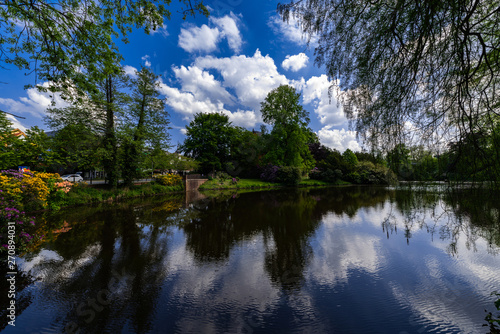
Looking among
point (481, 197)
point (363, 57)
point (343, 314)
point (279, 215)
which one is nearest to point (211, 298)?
point (343, 314)

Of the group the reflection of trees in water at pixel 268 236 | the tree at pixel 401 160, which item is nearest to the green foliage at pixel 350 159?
the reflection of trees in water at pixel 268 236

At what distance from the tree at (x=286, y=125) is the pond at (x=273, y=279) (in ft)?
69.9

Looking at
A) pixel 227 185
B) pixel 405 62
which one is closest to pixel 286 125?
pixel 227 185

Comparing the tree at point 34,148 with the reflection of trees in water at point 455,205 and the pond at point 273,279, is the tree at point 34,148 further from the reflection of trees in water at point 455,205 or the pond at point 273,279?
the reflection of trees in water at point 455,205

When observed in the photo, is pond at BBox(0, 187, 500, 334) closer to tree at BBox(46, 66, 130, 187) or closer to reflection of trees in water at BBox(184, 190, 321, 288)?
reflection of trees in water at BBox(184, 190, 321, 288)

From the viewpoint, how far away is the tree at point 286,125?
1061 inches

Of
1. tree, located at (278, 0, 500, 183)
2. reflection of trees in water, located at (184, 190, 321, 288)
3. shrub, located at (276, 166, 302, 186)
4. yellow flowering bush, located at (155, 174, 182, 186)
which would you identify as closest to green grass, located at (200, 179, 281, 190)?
shrub, located at (276, 166, 302, 186)

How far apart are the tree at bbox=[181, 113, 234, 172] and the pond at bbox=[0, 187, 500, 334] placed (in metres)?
25.4

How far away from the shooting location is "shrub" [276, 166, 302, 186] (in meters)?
28.0

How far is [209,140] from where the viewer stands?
106 ft

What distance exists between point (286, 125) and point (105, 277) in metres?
26.3

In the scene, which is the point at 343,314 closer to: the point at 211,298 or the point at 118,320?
the point at 211,298

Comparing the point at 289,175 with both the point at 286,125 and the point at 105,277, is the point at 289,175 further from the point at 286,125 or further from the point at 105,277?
the point at 105,277

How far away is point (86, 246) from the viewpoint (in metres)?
5.57
